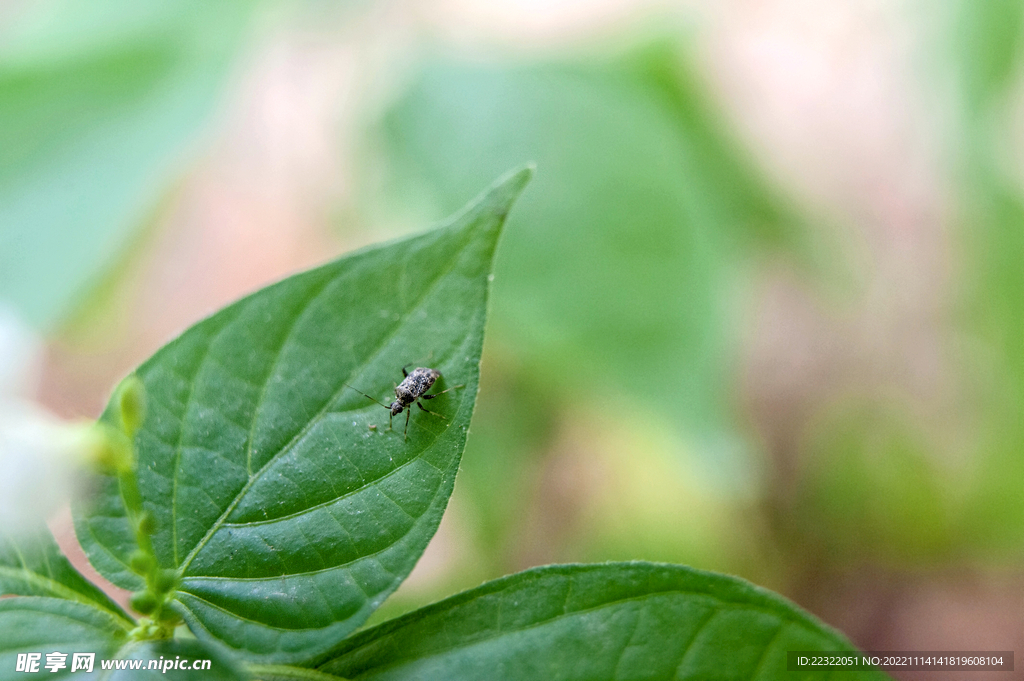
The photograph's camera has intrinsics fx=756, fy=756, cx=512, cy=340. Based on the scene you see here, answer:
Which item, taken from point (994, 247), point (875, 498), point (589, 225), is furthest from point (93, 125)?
point (875, 498)

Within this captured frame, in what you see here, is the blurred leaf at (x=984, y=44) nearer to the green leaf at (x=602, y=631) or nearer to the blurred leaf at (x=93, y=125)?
the green leaf at (x=602, y=631)

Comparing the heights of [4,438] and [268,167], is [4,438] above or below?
below

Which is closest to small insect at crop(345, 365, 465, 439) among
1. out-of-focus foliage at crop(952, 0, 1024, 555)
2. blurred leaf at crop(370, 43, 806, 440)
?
blurred leaf at crop(370, 43, 806, 440)

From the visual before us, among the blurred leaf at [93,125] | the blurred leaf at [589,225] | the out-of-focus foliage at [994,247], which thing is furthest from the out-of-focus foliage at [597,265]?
the out-of-focus foliage at [994,247]

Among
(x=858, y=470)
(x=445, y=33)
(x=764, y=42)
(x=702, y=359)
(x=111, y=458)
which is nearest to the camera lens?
(x=111, y=458)

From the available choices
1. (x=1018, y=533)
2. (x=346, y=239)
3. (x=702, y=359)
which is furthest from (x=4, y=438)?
(x=1018, y=533)

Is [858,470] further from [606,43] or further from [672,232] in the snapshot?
[606,43]
